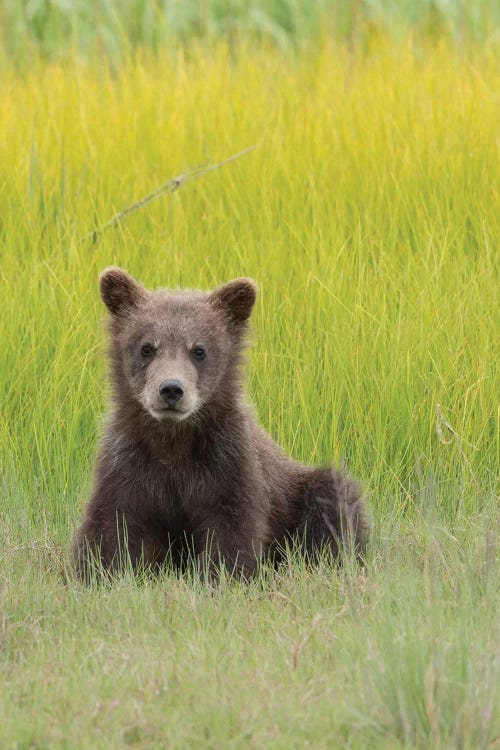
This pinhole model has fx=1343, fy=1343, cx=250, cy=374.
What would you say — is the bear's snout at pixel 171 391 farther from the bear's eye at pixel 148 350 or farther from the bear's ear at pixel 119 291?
the bear's ear at pixel 119 291

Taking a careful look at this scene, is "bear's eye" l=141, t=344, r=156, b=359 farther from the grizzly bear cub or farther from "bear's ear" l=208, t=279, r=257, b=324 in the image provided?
"bear's ear" l=208, t=279, r=257, b=324

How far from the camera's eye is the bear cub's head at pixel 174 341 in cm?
540

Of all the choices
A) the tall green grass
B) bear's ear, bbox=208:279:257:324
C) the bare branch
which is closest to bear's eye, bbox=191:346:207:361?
bear's ear, bbox=208:279:257:324

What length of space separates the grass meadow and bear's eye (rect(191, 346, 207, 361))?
984 mm

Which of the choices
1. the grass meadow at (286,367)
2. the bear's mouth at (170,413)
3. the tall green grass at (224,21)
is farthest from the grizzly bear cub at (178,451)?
the tall green grass at (224,21)

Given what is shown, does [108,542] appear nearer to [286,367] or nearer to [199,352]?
[199,352]

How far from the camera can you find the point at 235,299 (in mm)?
5949

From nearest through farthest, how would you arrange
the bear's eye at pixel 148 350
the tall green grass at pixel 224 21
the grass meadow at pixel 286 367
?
the grass meadow at pixel 286 367 → the bear's eye at pixel 148 350 → the tall green grass at pixel 224 21

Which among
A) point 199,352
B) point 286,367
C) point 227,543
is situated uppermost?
point 199,352

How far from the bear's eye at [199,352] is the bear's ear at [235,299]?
298mm

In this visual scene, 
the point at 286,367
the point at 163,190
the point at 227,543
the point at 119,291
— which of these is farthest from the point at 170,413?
the point at 163,190

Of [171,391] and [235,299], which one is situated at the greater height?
[235,299]

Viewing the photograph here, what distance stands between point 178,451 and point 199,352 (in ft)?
1.41

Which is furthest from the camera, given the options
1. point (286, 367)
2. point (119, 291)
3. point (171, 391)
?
point (286, 367)
